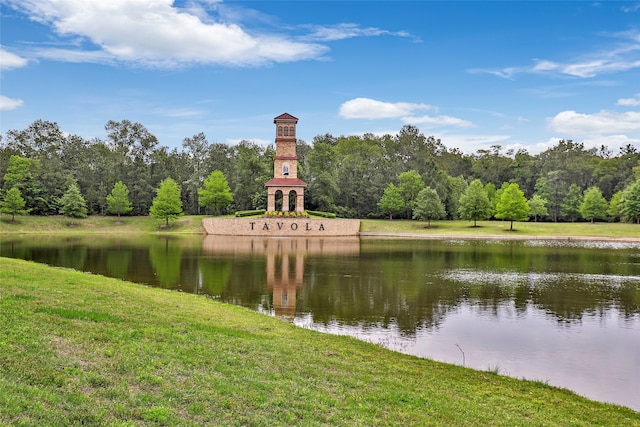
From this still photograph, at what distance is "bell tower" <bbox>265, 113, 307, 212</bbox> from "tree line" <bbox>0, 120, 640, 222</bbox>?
8133 mm

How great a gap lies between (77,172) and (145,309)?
77.1 meters

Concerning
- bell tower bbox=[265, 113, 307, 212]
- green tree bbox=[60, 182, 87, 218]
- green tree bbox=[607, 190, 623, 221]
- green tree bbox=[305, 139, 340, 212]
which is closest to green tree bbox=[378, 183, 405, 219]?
green tree bbox=[305, 139, 340, 212]

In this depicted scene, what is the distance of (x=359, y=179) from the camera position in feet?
283

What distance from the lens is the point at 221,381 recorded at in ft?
28.2

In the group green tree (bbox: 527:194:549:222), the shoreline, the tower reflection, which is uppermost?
green tree (bbox: 527:194:549:222)

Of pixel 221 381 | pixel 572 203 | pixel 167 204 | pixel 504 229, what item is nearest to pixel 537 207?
pixel 572 203

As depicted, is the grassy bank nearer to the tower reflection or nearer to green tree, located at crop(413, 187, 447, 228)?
green tree, located at crop(413, 187, 447, 228)

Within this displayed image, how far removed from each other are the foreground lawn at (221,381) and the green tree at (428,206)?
201 ft

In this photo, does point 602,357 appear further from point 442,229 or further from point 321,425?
point 442,229

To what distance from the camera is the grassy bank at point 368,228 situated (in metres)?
64.4

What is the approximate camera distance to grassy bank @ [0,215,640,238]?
64.4m

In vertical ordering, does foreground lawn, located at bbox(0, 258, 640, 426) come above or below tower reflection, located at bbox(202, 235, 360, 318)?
above

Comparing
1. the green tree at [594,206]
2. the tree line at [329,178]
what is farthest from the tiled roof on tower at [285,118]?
the green tree at [594,206]

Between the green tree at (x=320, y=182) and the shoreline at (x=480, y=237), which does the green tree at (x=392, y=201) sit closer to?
the green tree at (x=320, y=182)
